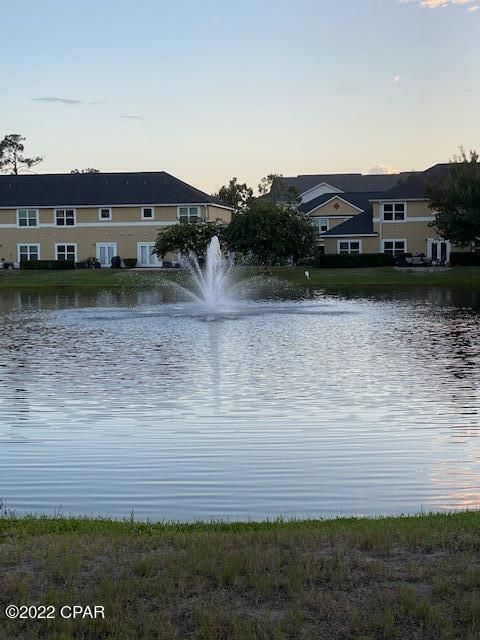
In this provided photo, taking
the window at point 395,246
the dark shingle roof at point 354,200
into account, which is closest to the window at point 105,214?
the dark shingle roof at point 354,200

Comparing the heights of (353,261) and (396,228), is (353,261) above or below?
below

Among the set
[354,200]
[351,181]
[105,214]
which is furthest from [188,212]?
[351,181]

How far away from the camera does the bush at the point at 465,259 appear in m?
72.8

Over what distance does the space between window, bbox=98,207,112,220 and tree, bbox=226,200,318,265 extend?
14.6 metres

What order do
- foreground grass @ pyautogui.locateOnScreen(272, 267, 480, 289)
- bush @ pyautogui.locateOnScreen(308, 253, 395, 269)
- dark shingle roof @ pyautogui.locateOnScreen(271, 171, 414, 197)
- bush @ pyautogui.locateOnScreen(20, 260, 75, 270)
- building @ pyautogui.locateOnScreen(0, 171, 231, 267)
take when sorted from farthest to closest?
dark shingle roof @ pyautogui.locateOnScreen(271, 171, 414, 197)
building @ pyautogui.locateOnScreen(0, 171, 231, 267)
bush @ pyautogui.locateOnScreen(20, 260, 75, 270)
bush @ pyautogui.locateOnScreen(308, 253, 395, 269)
foreground grass @ pyautogui.locateOnScreen(272, 267, 480, 289)

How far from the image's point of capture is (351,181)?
412 feet

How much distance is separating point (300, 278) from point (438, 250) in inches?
696

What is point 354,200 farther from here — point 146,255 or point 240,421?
point 240,421

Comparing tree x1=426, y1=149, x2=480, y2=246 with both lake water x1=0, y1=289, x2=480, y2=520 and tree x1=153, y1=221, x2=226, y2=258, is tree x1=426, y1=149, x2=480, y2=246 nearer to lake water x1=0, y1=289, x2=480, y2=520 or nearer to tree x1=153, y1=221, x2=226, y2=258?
tree x1=153, y1=221, x2=226, y2=258

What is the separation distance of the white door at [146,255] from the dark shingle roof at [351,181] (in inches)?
1709

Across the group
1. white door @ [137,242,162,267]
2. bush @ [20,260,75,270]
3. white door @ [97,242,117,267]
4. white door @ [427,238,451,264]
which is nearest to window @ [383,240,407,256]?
white door @ [427,238,451,264]

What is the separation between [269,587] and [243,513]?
3.38 m

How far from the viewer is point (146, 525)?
820cm

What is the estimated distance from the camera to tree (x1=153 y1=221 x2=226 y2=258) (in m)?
73.0
